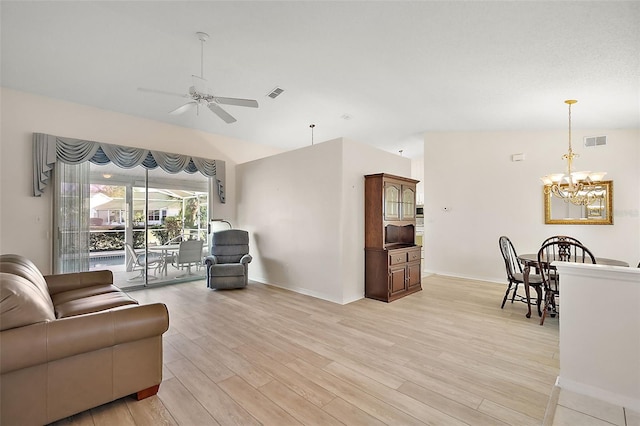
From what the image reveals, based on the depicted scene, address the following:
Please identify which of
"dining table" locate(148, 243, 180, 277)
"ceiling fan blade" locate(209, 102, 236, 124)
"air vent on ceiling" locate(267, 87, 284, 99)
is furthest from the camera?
"dining table" locate(148, 243, 180, 277)

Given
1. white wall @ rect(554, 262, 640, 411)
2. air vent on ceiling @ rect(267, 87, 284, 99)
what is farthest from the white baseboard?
air vent on ceiling @ rect(267, 87, 284, 99)

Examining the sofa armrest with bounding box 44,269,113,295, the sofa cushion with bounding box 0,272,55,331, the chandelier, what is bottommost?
the sofa armrest with bounding box 44,269,113,295

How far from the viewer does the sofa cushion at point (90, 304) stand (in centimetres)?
248

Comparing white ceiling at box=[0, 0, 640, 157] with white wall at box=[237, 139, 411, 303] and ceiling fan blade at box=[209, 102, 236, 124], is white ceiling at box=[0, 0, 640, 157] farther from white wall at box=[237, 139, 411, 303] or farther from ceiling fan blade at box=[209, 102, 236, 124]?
white wall at box=[237, 139, 411, 303]

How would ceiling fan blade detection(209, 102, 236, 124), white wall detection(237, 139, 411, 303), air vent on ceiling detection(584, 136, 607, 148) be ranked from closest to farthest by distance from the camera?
ceiling fan blade detection(209, 102, 236, 124) → white wall detection(237, 139, 411, 303) → air vent on ceiling detection(584, 136, 607, 148)

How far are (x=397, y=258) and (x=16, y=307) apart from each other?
4.23m

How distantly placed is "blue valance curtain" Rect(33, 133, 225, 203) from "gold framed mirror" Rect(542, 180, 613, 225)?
6466mm

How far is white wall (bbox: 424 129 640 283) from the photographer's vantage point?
191 inches

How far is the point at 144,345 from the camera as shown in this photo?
6.84ft

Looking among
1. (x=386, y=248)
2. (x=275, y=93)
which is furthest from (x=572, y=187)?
(x=275, y=93)

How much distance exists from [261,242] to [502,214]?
4.85m

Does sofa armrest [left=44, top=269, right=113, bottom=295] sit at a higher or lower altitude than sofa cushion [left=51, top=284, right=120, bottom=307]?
higher

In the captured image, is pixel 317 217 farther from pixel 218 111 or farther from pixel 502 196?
pixel 502 196

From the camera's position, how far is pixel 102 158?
492cm
